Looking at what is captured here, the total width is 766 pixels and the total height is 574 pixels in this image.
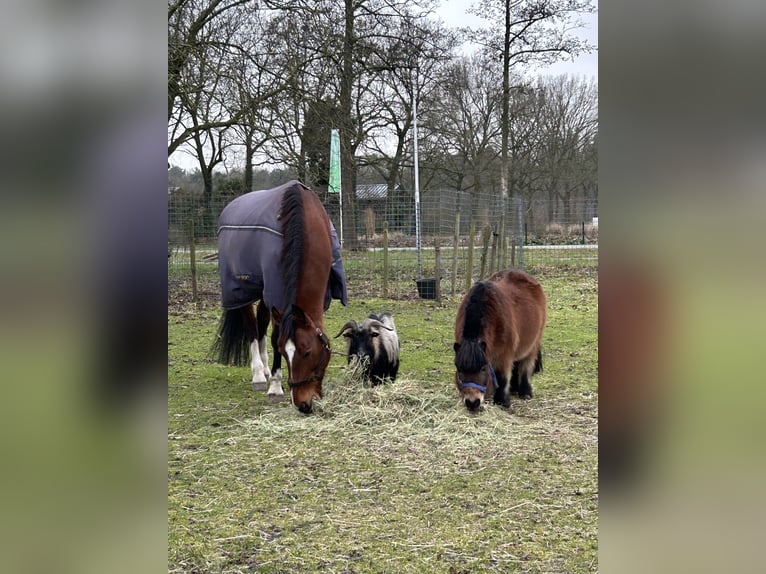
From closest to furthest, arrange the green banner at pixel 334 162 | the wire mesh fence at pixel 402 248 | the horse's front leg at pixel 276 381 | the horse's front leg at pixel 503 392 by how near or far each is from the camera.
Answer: the horse's front leg at pixel 503 392
the horse's front leg at pixel 276 381
the green banner at pixel 334 162
the wire mesh fence at pixel 402 248

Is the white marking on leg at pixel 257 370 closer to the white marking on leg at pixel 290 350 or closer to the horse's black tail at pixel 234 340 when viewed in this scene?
the horse's black tail at pixel 234 340

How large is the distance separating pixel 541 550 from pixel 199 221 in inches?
413

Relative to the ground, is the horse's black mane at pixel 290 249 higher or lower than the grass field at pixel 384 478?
higher

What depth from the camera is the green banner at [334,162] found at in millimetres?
9993

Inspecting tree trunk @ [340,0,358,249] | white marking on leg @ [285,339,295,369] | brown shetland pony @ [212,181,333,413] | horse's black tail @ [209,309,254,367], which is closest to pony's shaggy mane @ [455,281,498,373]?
brown shetland pony @ [212,181,333,413]

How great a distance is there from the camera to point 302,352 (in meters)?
4.27

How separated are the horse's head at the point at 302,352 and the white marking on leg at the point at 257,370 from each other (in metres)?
1.00

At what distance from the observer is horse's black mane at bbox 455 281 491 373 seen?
13.4 feet

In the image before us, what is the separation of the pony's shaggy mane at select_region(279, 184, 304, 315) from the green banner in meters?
5.31

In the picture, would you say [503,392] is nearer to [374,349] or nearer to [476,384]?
[476,384]

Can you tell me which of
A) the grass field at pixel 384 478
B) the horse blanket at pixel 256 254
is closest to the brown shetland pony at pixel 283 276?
the horse blanket at pixel 256 254
